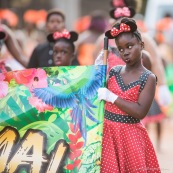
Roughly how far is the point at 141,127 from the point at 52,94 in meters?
0.82

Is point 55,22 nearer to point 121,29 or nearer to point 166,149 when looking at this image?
point 121,29

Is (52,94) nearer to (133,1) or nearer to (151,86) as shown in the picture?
(151,86)

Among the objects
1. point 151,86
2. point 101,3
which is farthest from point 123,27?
point 101,3

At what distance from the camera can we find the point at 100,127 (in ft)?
19.6

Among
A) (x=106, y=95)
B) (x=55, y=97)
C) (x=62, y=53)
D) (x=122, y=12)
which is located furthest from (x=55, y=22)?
(x=106, y=95)

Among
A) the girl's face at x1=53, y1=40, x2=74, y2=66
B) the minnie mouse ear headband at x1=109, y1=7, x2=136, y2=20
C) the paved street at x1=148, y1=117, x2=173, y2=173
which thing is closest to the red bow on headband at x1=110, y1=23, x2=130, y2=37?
the minnie mouse ear headband at x1=109, y1=7, x2=136, y2=20

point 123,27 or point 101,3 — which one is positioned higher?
point 101,3

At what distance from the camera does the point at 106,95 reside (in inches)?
234

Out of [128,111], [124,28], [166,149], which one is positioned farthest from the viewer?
[166,149]

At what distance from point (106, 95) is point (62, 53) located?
1.72 metres

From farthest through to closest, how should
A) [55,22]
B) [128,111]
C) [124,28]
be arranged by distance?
1. [55,22]
2. [124,28]
3. [128,111]

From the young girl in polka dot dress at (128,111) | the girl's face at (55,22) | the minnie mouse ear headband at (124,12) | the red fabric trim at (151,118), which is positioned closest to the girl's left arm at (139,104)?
the young girl in polka dot dress at (128,111)

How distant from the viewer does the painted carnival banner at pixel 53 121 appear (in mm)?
5969

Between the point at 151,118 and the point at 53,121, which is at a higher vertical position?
the point at 151,118
